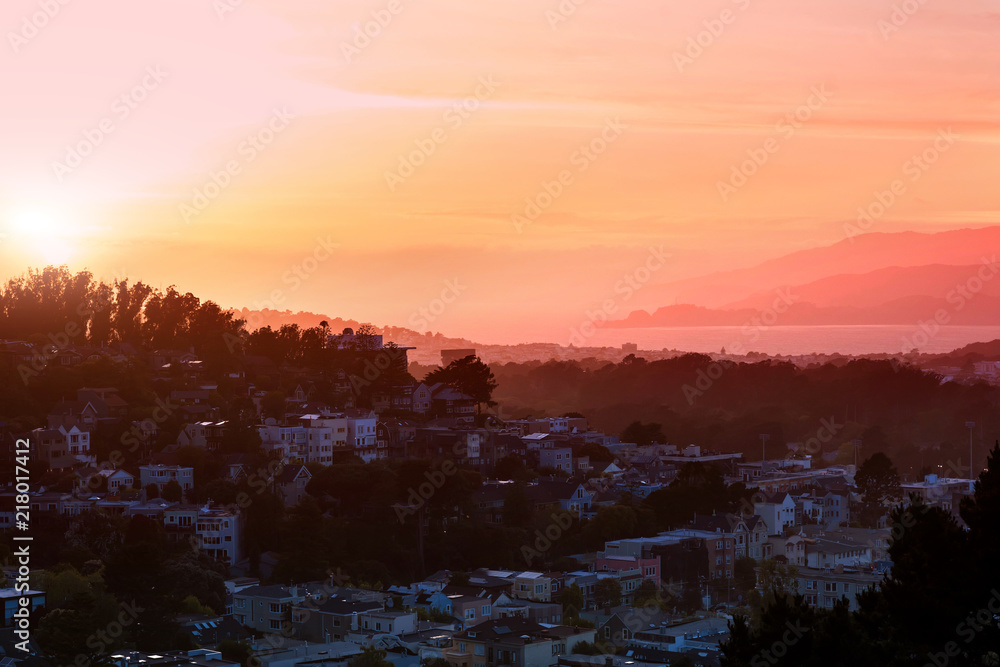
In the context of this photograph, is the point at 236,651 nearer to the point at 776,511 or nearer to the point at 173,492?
the point at 173,492

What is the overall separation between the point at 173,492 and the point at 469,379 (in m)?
11.8

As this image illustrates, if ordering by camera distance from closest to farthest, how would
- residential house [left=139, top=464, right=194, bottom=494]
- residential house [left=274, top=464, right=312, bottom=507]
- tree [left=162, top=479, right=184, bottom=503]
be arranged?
tree [left=162, top=479, right=184, bottom=503], residential house [left=139, top=464, right=194, bottom=494], residential house [left=274, top=464, right=312, bottom=507]

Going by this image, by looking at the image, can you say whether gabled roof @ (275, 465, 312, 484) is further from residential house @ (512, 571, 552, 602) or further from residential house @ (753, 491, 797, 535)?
residential house @ (753, 491, 797, 535)

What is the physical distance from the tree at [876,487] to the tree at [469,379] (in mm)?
9933

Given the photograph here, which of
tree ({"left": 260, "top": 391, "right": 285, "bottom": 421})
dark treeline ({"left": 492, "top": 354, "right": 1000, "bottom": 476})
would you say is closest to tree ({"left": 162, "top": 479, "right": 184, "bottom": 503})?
tree ({"left": 260, "top": 391, "right": 285, "bottom": 421})

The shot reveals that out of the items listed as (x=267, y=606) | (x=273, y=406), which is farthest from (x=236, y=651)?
(x=273, y=406)

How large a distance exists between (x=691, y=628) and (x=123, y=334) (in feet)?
74.0

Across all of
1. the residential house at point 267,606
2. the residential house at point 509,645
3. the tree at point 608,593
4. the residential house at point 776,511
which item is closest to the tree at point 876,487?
the residential house at point 776,511

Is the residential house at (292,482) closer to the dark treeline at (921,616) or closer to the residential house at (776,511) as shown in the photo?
the residential house at (776,511)

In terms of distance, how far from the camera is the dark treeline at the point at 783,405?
50.0 meters

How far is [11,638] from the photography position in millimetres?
17375

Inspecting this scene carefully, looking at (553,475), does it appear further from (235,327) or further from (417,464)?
(235,327)

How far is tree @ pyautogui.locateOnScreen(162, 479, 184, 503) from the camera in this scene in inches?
1065

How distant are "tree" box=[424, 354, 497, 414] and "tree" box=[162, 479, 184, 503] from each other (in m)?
11.2
